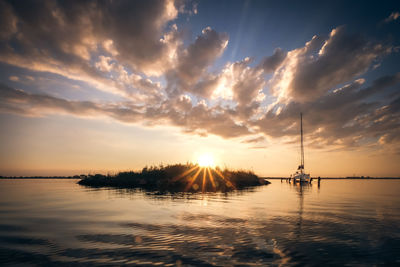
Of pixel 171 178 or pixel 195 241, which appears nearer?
pixel 195 241

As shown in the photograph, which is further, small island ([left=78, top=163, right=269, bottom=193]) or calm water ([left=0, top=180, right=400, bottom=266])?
small island ([left=78, top=163, right=269, bottom=193])

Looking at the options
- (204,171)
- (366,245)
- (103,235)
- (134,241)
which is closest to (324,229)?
(366,245)

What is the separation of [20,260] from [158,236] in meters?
4.19

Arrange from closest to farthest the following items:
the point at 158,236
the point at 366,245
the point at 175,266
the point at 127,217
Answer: the point at 175,266, the point at 366,245, the point at 158,236, the point at 127,217

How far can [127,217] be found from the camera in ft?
40.2

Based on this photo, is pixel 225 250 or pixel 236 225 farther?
pixel 236 225

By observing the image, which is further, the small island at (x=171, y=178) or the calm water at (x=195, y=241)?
the small island at (x=171, y=178)

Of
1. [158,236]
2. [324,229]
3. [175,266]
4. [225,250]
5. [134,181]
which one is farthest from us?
[134,181]

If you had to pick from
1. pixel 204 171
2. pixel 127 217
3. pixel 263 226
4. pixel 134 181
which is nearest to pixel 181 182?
pixel 204 171

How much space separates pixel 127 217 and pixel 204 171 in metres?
37.0

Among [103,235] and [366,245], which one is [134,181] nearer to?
[103,235]

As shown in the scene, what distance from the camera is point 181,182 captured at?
1741 inches

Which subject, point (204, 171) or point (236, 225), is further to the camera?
point (204, 171)

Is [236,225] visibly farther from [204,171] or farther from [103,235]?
[204,171]
